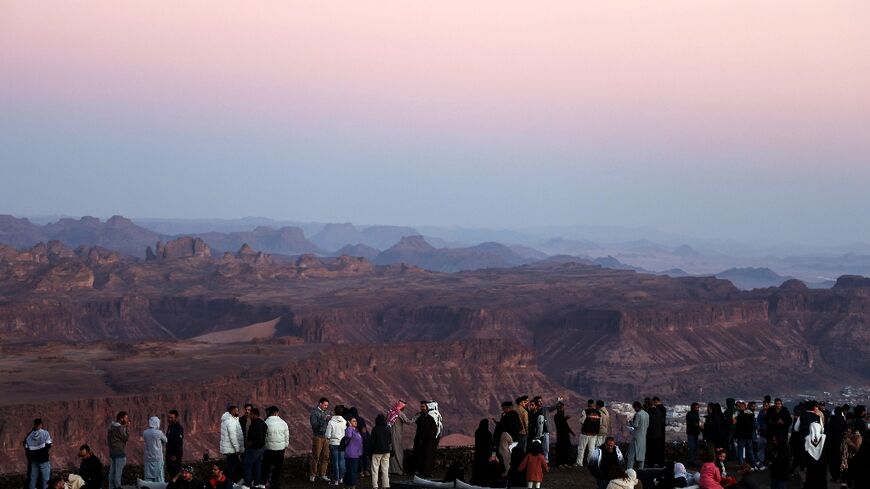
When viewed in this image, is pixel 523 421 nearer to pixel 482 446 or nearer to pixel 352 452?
pixel 482 446

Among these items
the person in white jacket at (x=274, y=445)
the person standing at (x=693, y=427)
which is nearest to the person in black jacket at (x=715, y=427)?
the person standing at (x=693, y=427)

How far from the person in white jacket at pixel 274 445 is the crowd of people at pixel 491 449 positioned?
0.09 feet

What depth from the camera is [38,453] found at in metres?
36.3

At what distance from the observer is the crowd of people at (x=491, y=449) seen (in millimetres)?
34875

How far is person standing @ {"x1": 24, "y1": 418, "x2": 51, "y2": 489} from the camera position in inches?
1425

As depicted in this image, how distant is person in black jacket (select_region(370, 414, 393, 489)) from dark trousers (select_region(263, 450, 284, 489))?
2.48 meters

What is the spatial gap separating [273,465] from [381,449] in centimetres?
292

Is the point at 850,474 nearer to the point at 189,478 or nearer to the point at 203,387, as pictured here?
the point at 189,478

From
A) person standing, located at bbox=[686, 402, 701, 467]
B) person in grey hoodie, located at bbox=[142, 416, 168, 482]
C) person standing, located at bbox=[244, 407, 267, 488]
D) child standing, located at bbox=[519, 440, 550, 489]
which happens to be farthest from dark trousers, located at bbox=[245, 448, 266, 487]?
person standing, located at bbox=[686, 402, 701, 467]

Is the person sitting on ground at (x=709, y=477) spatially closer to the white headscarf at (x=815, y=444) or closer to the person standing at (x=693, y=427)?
the white headscarf at (x=815, y=444)

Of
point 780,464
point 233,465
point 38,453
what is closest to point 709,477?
point 780,464

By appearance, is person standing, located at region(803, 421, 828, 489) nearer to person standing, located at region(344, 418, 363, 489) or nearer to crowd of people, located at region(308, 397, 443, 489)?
crowd of people, located at region(308, 397, 443, 489)

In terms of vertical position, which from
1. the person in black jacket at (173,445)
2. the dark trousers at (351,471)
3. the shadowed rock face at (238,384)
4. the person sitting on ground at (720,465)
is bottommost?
the shadowed rock face at (238,384)

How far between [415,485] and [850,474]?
11.1 m
